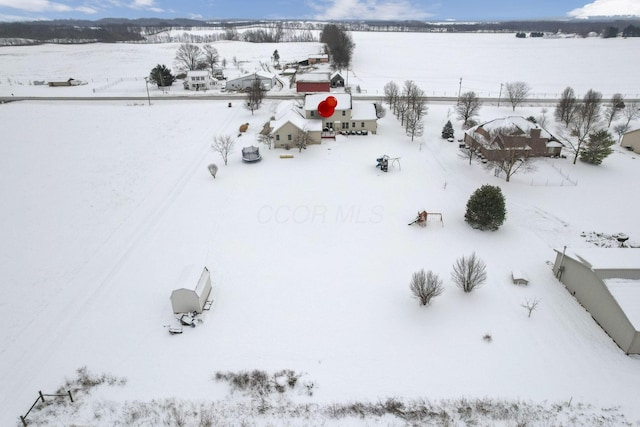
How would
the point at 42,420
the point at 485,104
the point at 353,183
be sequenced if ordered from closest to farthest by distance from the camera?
the point at 42,420
the point at 353,183
the point at 485,104

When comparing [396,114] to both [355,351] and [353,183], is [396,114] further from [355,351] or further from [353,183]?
[355,351]

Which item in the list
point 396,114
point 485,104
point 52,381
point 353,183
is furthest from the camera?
point 485,104

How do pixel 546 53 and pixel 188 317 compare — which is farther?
pixel 546 53

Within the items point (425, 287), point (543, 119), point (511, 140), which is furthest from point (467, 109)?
point (425, 287)

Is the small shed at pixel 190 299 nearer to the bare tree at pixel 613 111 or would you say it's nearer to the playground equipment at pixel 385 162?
the playground equipment at pixel 385 162

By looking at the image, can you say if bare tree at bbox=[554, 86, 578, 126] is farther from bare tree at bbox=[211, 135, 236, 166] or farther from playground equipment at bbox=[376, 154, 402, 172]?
bare tree at bbox=[211, 135, 236, 166]

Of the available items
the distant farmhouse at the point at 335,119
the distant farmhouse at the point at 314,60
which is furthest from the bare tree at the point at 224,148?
the distant farmhouse at the point at 314,60

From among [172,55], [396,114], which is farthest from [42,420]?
[172,55]

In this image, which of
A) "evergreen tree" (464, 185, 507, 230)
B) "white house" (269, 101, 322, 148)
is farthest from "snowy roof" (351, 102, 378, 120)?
"evergreen tree" (464, 185, 507, 230)

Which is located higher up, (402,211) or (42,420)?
(402,211)
